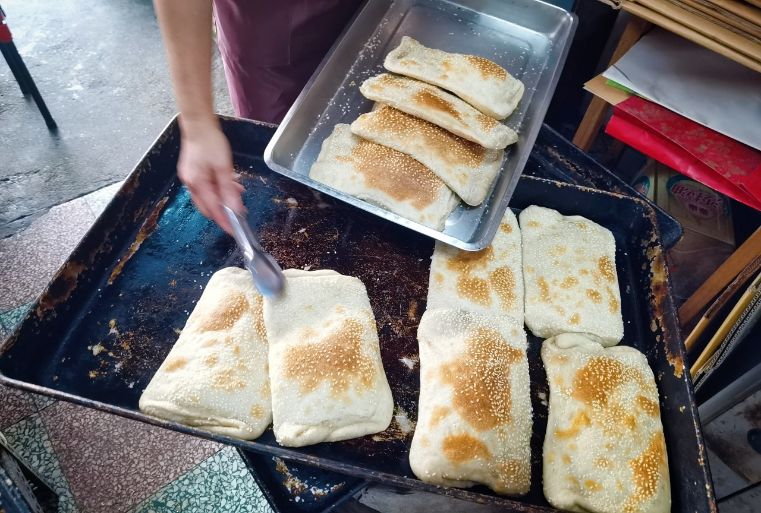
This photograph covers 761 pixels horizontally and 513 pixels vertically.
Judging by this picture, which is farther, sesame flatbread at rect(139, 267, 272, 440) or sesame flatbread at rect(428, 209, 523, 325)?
sesame flatbread at rect(428, 209, 523, 325)

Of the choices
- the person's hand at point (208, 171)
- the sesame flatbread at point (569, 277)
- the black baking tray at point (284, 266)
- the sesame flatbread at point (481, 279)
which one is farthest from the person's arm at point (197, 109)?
the sesame flatbread at point (569, 277)

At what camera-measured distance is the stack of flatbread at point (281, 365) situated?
150 centimetres

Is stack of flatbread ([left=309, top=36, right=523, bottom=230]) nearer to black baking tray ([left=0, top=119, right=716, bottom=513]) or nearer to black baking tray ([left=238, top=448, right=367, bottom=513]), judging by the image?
black baking tray ([left=0, top=119, right=716, bottom=513])

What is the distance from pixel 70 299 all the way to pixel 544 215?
5.51 ft

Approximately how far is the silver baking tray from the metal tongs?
32 centimetres

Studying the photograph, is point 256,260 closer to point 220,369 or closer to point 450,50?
point 220,369

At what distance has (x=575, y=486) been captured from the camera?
57.4 inches

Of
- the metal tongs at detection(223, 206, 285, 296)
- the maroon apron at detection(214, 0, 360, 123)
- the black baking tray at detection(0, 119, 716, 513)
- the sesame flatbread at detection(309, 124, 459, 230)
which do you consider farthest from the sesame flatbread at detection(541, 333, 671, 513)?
the maroon apron at detection(214, 0, 360, 123)

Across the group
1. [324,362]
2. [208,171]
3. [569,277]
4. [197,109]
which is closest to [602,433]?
[569,277]

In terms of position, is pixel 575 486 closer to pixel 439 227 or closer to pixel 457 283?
pixel 457 283

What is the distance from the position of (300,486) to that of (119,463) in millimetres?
1342

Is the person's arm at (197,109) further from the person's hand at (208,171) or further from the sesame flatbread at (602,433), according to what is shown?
the sesame flatbread at (602,433)

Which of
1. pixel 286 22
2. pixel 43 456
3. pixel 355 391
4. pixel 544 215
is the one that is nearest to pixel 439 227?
pixel 544 215

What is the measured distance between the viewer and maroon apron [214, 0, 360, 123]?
6.82 feet
